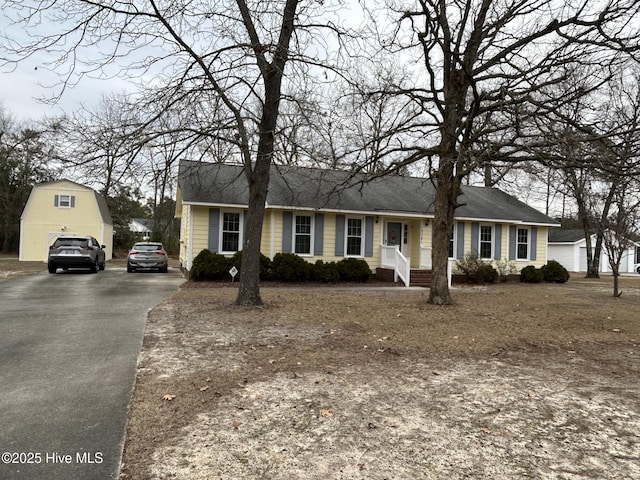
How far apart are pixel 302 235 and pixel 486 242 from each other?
28.9 ft

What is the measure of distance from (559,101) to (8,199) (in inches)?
1638

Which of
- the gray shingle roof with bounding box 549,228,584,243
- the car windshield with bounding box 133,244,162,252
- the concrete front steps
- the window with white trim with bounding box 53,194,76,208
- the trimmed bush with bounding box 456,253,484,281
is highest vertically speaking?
the window with white trim with bounding box 53,194,76,208

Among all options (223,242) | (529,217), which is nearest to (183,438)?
(223,242)

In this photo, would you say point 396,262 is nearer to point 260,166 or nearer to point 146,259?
point 260,166

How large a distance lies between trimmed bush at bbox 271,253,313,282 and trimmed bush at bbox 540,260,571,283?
37.0 feet

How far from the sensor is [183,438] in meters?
3.33

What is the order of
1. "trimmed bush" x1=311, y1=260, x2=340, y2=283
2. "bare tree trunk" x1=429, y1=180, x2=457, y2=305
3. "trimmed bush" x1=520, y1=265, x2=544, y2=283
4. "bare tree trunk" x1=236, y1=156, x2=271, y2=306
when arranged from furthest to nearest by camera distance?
"trimmed bush" x1=520, y1=265, x2=544, y2=283
"trimmed bush" x1=311, y1=260, x2=340, y2=283
"bare tree trunk" x1=429, y1=180, x2=457, y2=305
"bare tree trunk" x1=236, y1=156, x2=271, y2=306

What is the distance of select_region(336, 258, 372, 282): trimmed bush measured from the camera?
54.2 ft

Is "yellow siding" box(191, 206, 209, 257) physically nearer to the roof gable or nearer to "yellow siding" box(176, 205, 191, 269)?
"yellow siding" box(176, 205, 191, 269)

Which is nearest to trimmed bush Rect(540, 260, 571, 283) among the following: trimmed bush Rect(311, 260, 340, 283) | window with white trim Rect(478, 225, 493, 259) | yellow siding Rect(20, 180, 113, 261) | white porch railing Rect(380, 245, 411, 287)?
window with white trim Rect(478, 225, 493, 259)

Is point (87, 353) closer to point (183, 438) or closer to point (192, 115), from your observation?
point (183, 438)

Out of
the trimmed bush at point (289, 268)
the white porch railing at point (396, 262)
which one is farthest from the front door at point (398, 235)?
the trimmed bush at point (289, 268)

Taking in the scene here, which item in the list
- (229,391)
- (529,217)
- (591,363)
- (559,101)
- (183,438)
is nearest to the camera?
(183,438)

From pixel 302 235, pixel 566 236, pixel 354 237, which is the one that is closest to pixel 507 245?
pixel 354 237
